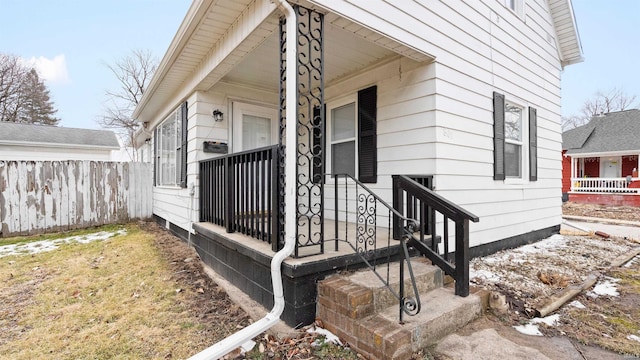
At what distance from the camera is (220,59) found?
362 cm

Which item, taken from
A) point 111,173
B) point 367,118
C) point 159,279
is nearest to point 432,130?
point 367,118

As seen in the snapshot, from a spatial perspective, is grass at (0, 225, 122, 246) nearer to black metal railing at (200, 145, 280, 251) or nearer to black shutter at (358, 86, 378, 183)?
black metal railing at (200, 145, 280, 251)

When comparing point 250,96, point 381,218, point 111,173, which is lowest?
point 381,218

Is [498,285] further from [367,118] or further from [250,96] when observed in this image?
[250,96]

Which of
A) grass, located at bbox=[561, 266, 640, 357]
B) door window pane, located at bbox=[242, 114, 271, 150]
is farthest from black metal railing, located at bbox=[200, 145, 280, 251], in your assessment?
grass, located at bbox=[561, 266, 640, 357]

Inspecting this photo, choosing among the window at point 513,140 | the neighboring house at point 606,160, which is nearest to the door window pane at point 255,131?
the window at point 513,140

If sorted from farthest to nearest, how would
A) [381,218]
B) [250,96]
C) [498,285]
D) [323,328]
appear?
[250,96]
[381,218]
[498,285]
[323,328]

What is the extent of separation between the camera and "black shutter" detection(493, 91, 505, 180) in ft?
15.0

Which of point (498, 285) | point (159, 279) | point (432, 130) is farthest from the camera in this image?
point (159, 279)

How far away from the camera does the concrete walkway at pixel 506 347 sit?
6.85ft

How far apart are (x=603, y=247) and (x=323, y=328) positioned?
552 cm

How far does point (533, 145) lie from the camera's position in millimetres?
5316

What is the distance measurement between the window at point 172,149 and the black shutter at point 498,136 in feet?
15.8

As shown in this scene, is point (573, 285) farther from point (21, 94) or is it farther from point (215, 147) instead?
point (21, 94)
